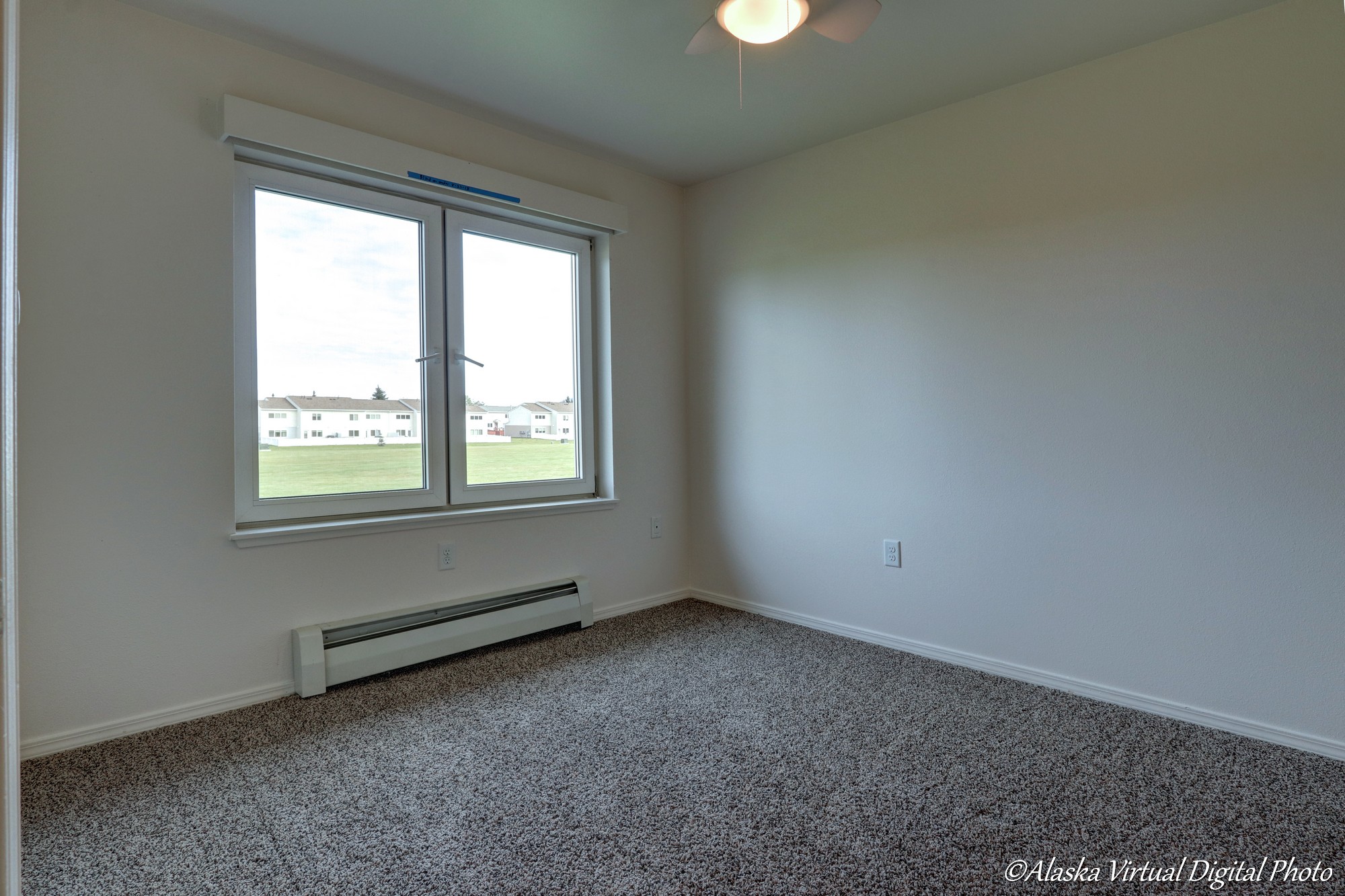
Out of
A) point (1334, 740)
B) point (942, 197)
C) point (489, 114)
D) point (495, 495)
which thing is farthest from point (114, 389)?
point (1334, 740)

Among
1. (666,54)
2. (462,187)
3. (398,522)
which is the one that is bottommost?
(398,522)

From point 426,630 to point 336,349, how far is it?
116 centimetres

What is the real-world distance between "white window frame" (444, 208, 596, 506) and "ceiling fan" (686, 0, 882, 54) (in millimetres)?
1450

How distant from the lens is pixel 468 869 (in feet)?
4.87

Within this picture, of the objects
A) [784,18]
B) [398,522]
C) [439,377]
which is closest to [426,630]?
[398,522]

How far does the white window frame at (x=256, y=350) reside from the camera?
7.80ft

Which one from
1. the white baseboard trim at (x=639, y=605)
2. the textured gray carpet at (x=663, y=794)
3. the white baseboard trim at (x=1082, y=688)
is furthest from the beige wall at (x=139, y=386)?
the white baseboard trim at (x=1082, y=688)

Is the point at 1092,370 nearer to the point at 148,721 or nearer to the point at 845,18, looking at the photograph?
the point at 845,18

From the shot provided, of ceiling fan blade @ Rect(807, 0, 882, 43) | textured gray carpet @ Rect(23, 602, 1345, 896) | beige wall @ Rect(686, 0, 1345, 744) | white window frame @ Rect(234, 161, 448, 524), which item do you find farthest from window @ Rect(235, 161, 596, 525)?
ceiling fan blade @ Rect(807, 0, 882, 43)

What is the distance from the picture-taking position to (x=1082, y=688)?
2.46 m

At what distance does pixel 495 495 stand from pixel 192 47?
1912 mm

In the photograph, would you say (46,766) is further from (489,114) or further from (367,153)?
(489,114)

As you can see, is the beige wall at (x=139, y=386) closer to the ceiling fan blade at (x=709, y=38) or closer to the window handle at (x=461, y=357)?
the window handle at (x=461, y=357)

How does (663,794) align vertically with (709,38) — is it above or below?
below
